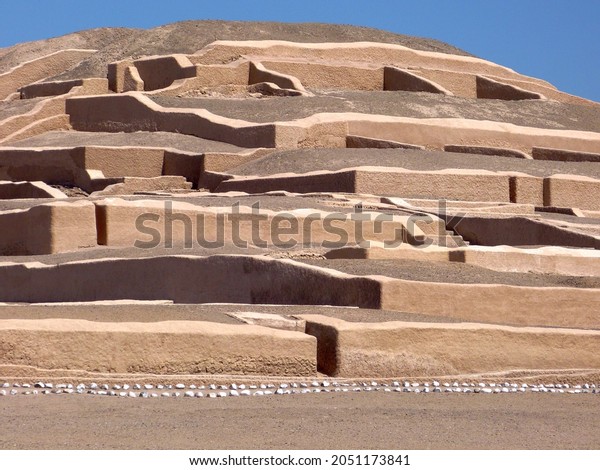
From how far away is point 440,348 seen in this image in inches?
278

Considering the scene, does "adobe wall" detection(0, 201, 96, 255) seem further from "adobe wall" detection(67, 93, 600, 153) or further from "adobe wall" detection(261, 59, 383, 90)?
"adobe wall" detection(261, 59, 383, 90)

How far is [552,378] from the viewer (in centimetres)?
714

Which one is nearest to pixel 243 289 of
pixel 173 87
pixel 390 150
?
pixel 390 150

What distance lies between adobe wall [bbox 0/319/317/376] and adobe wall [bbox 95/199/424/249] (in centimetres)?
505

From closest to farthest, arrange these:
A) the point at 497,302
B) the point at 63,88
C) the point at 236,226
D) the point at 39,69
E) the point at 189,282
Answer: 1. the point at 497,302
2. the point at 189,282
3. the point at 236,226
4. the point at 63,88
5. the point at 39,69

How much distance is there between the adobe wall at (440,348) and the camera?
6.81m

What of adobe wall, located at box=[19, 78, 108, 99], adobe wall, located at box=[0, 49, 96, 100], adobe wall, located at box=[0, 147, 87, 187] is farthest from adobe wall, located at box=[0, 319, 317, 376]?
adobe wall, located at box=[0, 49, 96, 100]

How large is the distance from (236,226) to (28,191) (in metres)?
5.11

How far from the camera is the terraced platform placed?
680 cm

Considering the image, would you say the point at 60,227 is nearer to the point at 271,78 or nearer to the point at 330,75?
the point at 271,78

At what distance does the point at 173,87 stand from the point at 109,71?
7.53 feet

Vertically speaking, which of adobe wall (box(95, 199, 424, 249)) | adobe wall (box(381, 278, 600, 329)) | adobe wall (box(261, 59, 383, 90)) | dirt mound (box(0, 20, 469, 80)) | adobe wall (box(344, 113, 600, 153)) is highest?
dirt mound (box(0, 20, 469, 80))

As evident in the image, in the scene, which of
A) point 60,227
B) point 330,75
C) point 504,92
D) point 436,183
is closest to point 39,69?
point 330,75
